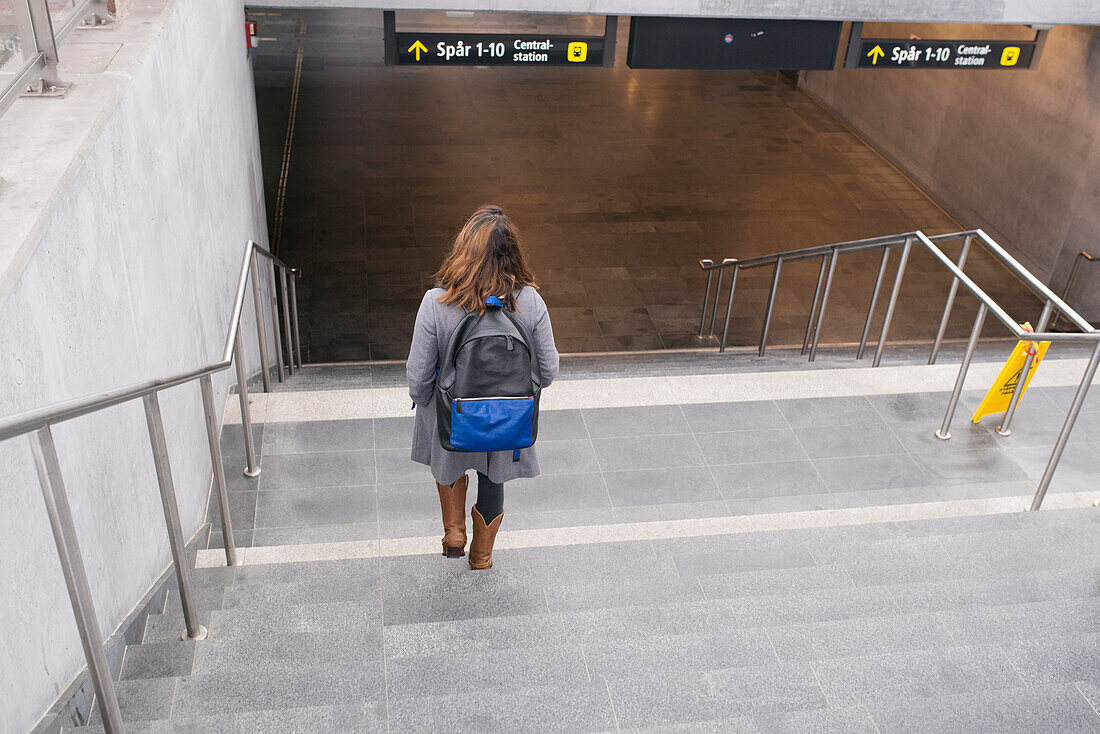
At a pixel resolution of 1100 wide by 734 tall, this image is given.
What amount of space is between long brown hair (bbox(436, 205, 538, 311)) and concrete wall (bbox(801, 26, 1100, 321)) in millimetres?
8872

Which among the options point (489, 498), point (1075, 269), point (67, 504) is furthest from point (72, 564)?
point (1075, 269)

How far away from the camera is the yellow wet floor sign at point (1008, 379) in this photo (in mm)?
4781

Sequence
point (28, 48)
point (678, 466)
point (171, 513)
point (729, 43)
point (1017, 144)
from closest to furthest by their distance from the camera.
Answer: point (171, 513)
point (28, 48)
point (678, 466)
point (729, 43)
point (1017, 144)

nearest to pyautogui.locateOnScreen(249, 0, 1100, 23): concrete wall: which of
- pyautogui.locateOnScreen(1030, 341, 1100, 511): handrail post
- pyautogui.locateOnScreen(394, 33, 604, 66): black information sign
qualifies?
pyautogui.locateOnScreen(394, 33, 604, 66): black information sign

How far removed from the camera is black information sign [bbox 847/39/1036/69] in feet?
26.6

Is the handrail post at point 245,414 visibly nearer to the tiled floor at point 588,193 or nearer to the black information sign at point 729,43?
the tiled floor at point 588,193

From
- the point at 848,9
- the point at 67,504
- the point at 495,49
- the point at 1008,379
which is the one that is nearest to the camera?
the point at 67,504

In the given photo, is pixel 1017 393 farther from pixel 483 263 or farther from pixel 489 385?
pixel 483 263

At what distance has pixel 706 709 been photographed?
2.72 metres

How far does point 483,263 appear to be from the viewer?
2.73m

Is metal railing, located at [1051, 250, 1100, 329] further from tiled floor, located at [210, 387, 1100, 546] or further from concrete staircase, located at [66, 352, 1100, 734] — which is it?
concrete staircase, located at [66, 352, 1100, 734]

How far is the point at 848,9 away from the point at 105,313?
269 inches

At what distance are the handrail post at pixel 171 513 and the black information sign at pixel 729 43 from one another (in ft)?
20.1

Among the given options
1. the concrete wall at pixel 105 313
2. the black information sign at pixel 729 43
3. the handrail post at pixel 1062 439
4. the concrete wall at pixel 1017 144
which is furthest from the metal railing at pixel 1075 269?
the concrete wall at pixel 105 313
